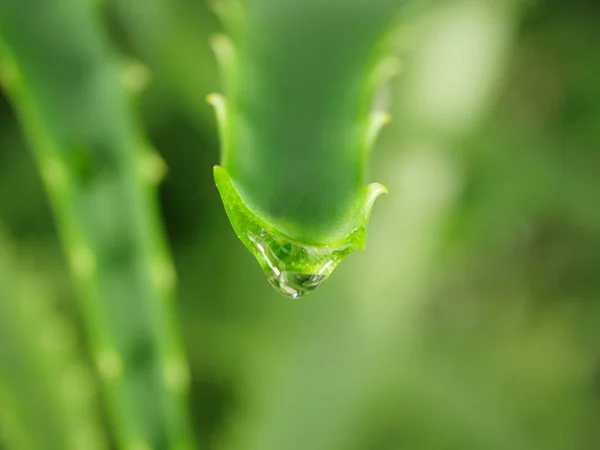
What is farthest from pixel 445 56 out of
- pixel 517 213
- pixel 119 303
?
pixel 119 303

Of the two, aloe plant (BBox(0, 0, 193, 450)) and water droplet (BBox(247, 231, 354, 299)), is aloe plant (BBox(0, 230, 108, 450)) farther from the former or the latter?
water droplet (BBox(247, 231, 354, 299))

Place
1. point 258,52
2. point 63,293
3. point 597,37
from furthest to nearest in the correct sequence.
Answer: point 597,37 < point 63,293 < point 258,52

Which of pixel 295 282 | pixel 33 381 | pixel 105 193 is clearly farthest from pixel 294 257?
pixel 33 381

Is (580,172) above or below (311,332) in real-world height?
above

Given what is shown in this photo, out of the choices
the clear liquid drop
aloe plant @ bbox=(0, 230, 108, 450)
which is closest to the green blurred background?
aloe plant @ bbox=(0, 230, 108, 450)

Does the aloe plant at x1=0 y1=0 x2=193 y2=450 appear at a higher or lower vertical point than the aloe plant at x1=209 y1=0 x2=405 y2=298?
higher

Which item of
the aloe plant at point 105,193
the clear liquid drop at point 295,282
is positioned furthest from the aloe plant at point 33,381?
the clear liquid drop at point 295,282

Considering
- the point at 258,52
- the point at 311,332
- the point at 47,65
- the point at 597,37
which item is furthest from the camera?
the point at 597,37

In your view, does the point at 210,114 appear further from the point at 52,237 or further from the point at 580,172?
the point at 580,172
